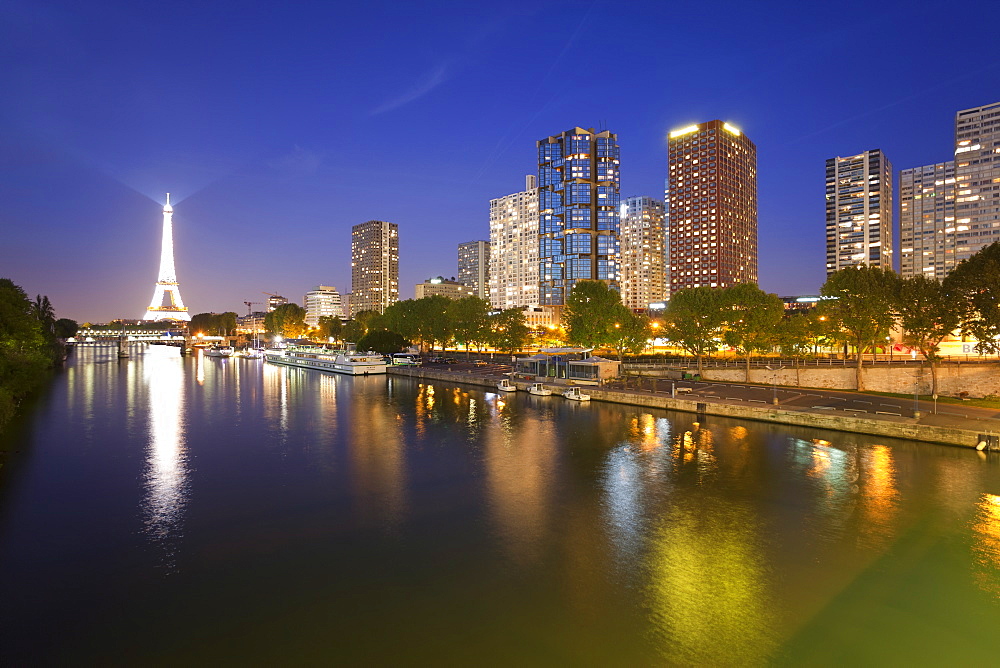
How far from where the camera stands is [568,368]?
213 ft

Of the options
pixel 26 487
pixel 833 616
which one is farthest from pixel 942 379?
pixel 26 487

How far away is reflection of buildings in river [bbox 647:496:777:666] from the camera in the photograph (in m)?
13.1

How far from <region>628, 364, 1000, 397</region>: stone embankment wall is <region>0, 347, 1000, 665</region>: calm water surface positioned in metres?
21.1

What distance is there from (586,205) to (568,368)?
125 m

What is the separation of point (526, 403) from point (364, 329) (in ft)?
327

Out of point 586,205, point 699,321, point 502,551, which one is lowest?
point 502,551

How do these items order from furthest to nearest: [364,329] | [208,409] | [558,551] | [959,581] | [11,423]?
[364,329] < [208,409] < [11,423] < [558,551] < [959,581]

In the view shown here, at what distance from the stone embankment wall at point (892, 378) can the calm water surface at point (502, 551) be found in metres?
21.1

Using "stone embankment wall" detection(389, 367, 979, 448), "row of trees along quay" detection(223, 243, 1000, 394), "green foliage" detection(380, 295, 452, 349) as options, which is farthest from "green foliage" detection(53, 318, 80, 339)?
"stone embankment wall" detection(389, 367, 979, 448)

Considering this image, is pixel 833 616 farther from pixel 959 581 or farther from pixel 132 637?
pixel 132 637

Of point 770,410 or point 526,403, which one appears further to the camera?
point 526,403

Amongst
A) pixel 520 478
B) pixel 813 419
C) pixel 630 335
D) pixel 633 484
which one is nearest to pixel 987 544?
pixel 633 484

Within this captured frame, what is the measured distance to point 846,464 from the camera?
29312 millimetres

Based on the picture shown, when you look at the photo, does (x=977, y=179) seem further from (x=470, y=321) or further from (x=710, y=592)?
(x=710, y=592)
